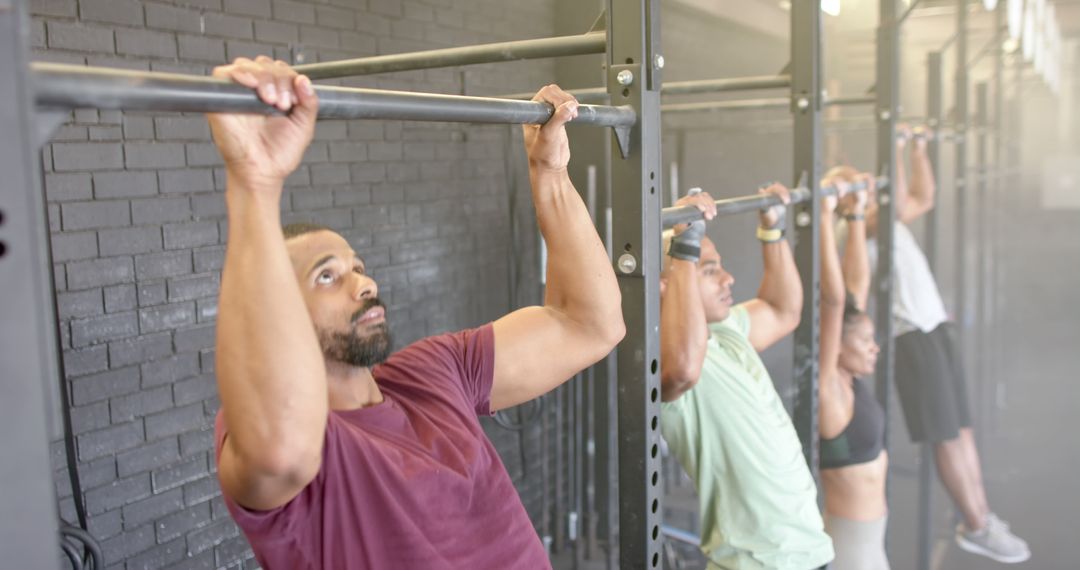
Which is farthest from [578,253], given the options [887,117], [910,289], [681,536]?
Result: [910,289]

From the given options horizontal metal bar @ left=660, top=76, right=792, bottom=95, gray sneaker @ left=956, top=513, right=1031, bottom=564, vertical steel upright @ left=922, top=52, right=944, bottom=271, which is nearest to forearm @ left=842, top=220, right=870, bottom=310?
horizontal metal bar @ left=660, top=76, right=792, bottom=95

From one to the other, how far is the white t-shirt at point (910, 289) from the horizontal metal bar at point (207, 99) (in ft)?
→ 10.6

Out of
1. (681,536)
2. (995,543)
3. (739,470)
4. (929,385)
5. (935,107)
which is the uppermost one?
(935,107)

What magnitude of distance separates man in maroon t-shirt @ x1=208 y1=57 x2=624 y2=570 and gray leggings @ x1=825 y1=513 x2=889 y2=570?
69.4 inches

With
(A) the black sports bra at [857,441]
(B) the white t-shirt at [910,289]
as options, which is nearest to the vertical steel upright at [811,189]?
(A) the black sports bra at [857,441]

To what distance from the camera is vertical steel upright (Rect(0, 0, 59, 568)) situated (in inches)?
24.5

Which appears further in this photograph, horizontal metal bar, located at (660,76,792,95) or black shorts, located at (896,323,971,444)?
black shorts, located at (896,323,971,444)

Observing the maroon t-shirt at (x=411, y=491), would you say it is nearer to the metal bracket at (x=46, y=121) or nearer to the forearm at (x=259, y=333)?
the forearm at (x=259, y=333)

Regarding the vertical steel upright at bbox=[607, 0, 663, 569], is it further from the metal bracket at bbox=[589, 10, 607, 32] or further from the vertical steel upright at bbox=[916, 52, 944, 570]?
the vertical steel upright at bbox=[916, 52, 944, 570]

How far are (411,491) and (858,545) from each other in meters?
2.14

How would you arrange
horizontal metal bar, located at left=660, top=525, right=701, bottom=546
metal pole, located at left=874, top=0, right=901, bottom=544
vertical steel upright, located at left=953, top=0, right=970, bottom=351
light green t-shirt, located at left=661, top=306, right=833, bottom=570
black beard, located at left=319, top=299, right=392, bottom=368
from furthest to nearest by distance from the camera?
vertical steel upright, located at left=953, top=0, right=970, bottom=351 < horizontal metal bar, located at left=660, top=525, right=701, bottom=546 < metal pole, located at left=874, top=0, right=901, bottom=544 < light green t-shirt, located at left=661, top=306, right=833, bottom=570 < black beard, located at left=319, top=299, right=392, bottom=368

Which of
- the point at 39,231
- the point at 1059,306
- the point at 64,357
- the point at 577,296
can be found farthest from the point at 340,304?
the point at 1059,306

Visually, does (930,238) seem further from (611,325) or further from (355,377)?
(355,377)

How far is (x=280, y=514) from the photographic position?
3.85ft
